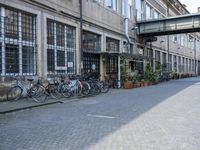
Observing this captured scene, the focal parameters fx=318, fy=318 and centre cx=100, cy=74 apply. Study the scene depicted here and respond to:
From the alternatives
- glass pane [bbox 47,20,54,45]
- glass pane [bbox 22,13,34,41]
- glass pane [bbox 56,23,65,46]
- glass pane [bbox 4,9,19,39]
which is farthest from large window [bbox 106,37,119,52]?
glass pane [bbox 4,9,19,39]

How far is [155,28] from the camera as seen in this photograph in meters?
31.4

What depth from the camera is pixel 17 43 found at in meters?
14.1

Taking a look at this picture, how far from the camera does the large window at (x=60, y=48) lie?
16656 millimetres

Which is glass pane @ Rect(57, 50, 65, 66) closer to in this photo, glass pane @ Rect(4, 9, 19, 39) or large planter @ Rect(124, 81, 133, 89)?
glass pane @ Rect(4, 9, 19, 39)

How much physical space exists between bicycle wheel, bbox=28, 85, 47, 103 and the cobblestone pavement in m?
1.97

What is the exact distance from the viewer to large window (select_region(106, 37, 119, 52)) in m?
24.8

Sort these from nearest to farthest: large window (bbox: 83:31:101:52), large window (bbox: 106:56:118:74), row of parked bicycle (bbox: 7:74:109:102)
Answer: row of parked bicycle (bbox: 7:74:109:102) → large window (bbox: 83:31:101:52) → large window (bbox: 106:56:118:74)

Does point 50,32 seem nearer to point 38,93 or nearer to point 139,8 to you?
point 38,93

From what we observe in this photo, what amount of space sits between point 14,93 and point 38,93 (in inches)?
40.2

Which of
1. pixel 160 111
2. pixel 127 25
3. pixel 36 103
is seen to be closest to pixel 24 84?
pixel 36 103

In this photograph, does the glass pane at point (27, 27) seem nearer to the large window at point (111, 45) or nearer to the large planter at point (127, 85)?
the large planter at point (127, 85)

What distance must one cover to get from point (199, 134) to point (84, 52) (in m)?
14.4

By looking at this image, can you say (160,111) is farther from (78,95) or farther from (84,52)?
(84,52)

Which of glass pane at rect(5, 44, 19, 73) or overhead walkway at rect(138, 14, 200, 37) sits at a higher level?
overhead walkway at rect(138, 14, 200, 37)
